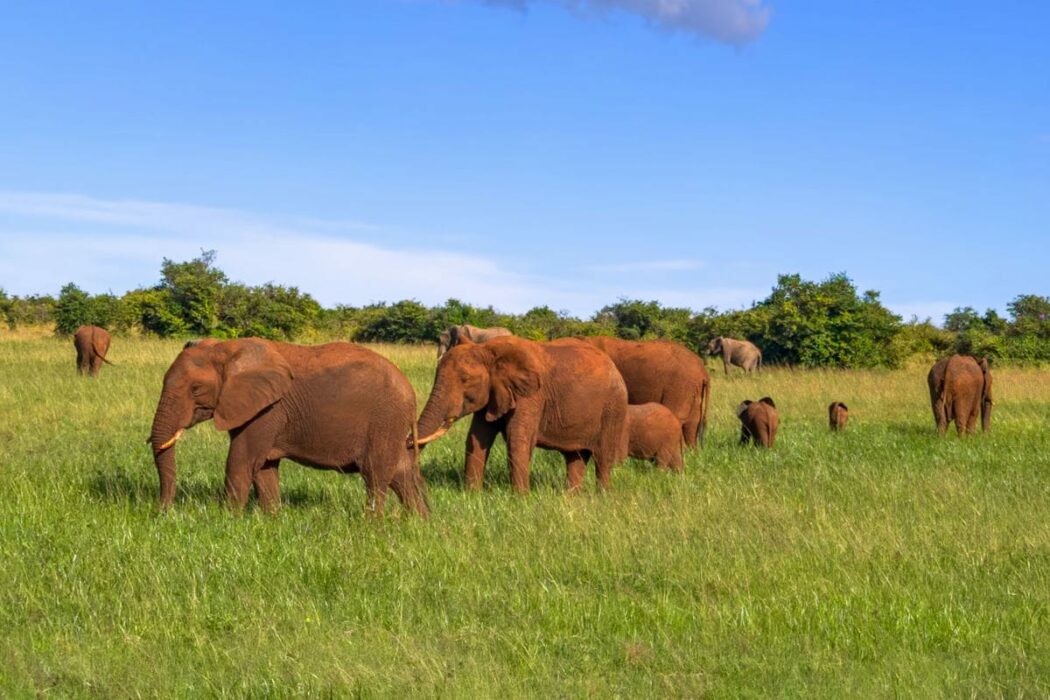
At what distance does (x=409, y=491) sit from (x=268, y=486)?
1.28m

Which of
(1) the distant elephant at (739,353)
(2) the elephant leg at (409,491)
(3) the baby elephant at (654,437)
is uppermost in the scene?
(1) the distant elephant at (739,353)

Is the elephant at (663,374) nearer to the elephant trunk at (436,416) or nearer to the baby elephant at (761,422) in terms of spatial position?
the baby elephant at (761,422)

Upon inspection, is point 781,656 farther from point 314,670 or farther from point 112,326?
point 112,326

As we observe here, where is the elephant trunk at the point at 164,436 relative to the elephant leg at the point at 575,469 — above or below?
above

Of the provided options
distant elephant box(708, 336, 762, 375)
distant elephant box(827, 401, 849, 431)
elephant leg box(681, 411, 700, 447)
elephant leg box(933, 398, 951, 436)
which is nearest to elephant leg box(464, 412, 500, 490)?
elephant leg box(681, 411, 700, 447)

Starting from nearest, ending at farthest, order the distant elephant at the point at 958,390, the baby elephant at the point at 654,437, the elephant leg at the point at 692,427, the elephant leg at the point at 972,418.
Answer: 1. the baby elephant at the point at 654,437
2. the elephant leg at the point at 692,427
3. the distant elephant at the point at 958,390
4. the elephant leg at the point at 972,418

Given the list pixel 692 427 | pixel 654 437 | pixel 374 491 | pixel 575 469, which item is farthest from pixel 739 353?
pixel 374 491

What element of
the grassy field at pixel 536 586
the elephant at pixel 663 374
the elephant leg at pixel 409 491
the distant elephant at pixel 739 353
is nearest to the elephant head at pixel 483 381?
the grassy field at pixel 536 586

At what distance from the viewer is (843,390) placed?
26.7 m

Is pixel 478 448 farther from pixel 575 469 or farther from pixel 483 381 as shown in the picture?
pixel 575 469

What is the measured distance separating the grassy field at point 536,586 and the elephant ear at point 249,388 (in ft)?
3.00

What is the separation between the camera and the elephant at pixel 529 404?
11508 mm

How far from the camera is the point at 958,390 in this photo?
1841 cm

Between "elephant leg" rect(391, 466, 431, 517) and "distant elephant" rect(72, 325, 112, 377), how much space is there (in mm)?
16561
